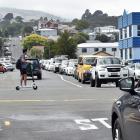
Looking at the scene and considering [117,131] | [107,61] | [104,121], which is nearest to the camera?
[117,131]

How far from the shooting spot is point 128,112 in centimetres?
794

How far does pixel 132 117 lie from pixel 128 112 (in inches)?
10.1

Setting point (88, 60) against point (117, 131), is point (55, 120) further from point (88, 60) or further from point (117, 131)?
point (88, 60)

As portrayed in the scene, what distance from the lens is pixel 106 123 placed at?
13.5m

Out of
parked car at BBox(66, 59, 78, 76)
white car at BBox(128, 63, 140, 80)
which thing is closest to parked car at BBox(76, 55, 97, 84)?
white car at BBox(128, 63, 140, 80)

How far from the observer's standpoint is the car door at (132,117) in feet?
24.5

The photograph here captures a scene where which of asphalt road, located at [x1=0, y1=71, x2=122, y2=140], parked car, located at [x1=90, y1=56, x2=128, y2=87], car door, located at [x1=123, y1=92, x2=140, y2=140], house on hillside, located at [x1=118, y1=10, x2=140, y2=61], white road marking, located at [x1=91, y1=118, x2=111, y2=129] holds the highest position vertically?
house on hillside, located at [x1=118, y1=10, x2=140, y2=61]

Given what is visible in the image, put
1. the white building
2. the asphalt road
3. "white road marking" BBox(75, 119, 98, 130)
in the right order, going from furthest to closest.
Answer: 1. the white building
2. "white road marking" BBox(75, 119, 98, 130)
3. the asphalt road

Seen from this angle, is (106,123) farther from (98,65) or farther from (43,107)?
(98,65)

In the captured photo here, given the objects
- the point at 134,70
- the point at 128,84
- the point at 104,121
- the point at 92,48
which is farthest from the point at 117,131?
the point at 92,48

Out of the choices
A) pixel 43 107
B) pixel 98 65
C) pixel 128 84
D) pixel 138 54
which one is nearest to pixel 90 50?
pixel 138 54

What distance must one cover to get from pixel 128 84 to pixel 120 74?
24.4m

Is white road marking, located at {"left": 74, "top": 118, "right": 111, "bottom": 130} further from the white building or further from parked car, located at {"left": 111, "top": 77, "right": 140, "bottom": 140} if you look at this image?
the white building

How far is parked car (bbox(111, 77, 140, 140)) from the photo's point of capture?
755 cm
